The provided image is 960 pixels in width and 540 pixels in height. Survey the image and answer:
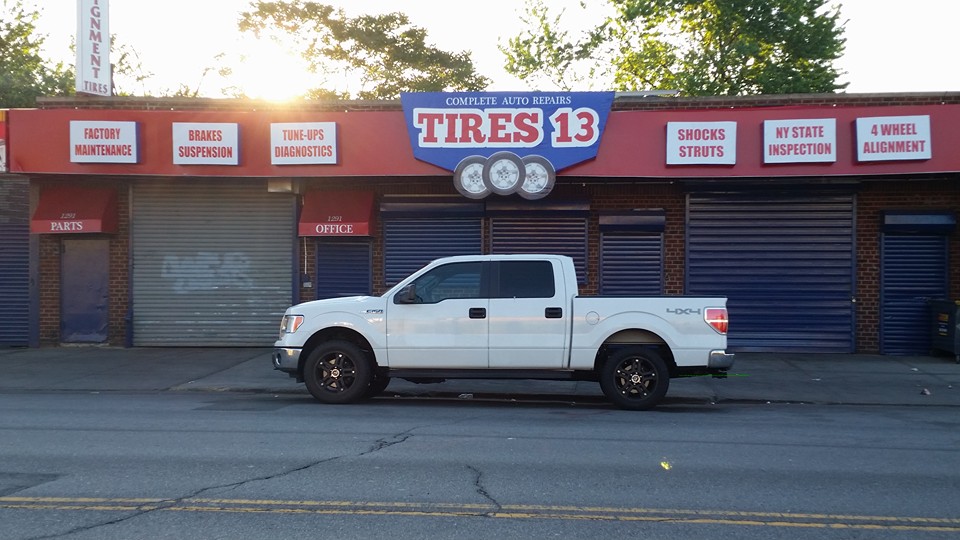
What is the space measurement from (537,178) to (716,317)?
6.25 metres

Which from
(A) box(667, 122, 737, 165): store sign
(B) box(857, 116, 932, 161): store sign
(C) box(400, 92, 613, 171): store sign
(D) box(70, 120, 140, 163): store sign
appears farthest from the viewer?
(D) box(70, 120, 140, 163): store sign

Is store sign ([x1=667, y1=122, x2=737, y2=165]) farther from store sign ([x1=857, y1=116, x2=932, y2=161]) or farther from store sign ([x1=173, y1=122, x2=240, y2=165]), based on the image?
store sign ([x1=173, y1=122, x2=240, y2=165])

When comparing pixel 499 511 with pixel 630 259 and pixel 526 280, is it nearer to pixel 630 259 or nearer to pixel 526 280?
pixel 526 280

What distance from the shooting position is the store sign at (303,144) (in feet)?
54.5

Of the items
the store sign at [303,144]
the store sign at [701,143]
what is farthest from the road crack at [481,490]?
the store sign at [303,144]

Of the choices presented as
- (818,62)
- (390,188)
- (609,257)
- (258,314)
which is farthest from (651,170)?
(818,62)

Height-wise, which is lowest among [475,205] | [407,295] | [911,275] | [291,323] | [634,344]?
[634,344]

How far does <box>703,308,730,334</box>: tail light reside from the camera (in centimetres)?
1073

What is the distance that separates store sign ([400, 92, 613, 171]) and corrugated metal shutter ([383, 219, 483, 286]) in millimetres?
1821

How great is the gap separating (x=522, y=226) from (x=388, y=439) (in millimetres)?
9499

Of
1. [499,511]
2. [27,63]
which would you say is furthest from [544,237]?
[27,63]

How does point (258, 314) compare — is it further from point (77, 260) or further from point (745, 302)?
point (745, 302)

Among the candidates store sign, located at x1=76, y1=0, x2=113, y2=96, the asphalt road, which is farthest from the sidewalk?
store sign, located at x1=76, y1=0, x2=113, y2=96

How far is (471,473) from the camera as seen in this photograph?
7.21 meters
